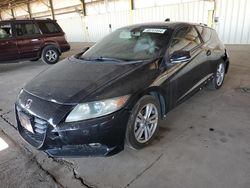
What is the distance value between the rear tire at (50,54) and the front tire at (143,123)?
248 inches

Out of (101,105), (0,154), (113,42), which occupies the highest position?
(113,42)

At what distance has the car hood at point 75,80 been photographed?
203 cm

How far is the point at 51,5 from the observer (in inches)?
Answer: 703

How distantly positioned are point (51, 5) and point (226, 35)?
14.2m

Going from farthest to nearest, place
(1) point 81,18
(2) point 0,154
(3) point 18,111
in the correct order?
(1) point 81,18
(2) point 0,154
(3) point 18,111

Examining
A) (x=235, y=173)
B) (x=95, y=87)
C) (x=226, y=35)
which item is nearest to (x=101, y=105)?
(x=95, y=87)

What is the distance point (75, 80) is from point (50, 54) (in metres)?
6.13

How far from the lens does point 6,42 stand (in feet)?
22.2

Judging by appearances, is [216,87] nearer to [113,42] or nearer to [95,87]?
[113,42]

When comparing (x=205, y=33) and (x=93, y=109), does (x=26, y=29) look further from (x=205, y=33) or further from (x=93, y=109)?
(x=93, y=109)

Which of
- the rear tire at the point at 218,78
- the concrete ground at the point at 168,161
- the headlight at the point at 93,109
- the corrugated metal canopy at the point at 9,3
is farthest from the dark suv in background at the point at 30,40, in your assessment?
the corrugated metal canopy at the point at 9,3

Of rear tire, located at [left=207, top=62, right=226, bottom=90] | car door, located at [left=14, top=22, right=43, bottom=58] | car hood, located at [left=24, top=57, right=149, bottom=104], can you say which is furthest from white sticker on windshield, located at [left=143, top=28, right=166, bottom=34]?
car door, located at [left=14, top=22, right=43, bottom=58]

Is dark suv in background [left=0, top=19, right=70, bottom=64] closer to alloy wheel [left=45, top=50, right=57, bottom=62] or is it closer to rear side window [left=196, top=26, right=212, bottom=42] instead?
alloy wheel [left=45, top=50, right=57, bottom=62]

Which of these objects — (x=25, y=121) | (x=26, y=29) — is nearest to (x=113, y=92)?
(x=25, y=121)
